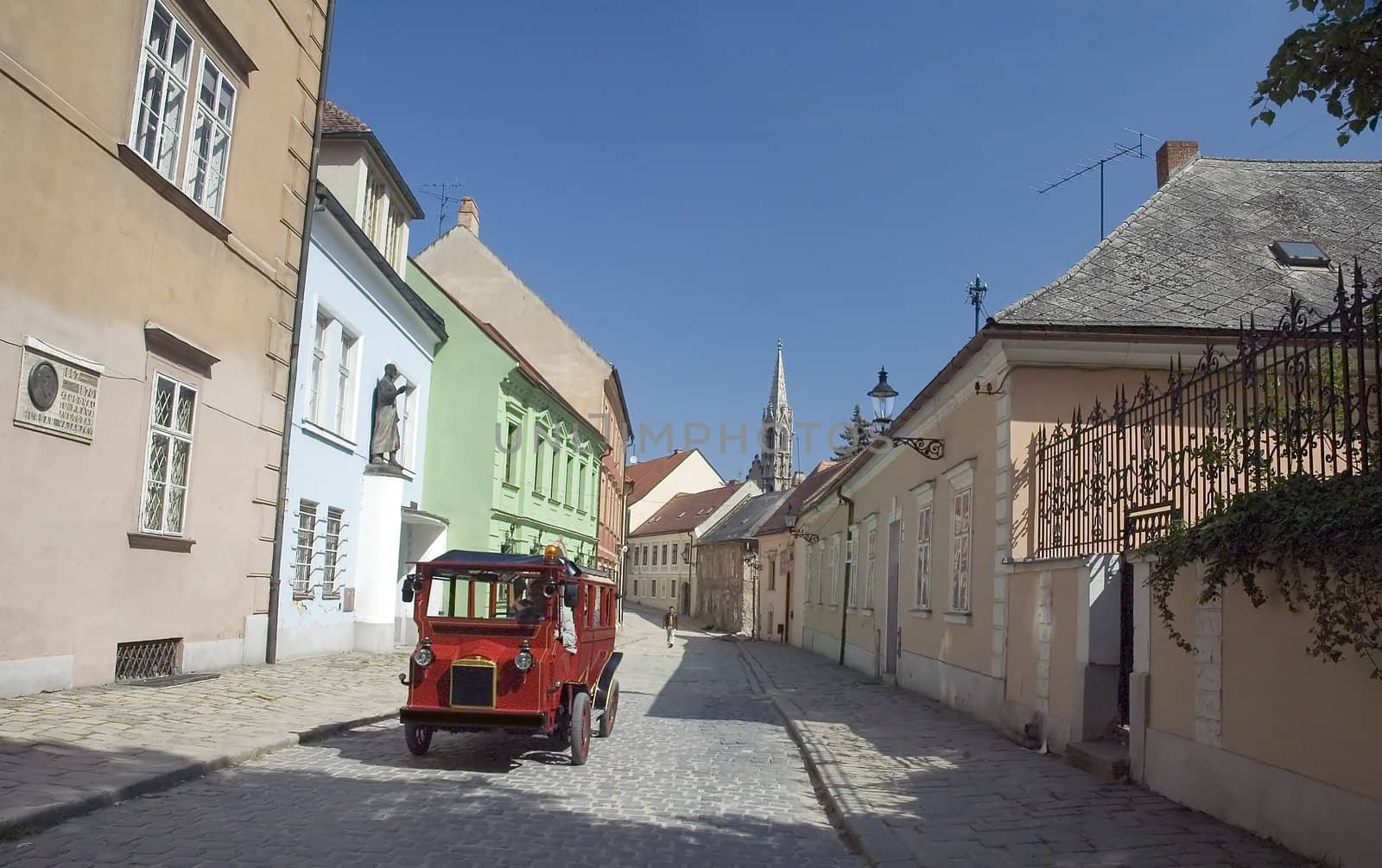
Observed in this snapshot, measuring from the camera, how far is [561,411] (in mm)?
31609

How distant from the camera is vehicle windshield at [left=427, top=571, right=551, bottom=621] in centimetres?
877

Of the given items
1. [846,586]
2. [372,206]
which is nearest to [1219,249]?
[846,586]

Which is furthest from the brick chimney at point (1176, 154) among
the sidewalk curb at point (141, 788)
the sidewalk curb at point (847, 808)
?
the sidewalk curb at point (141, 788)

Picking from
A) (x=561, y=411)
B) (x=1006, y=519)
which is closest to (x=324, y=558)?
(x=1006, y=519)

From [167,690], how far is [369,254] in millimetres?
9065

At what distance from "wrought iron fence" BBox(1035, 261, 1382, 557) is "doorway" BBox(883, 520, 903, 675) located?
860 centimetres

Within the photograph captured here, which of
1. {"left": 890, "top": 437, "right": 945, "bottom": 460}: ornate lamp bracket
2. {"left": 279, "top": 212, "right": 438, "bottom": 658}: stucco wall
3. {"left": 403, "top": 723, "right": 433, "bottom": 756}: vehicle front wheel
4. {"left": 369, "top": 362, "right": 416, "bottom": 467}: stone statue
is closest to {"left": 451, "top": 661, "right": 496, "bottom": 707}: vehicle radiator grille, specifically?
{"left": 403, "top": 723, "right": 433, "bottom": 756}: vehicle front wheel

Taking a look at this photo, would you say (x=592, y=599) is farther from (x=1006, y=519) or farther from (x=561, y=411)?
(x=561, y=411)

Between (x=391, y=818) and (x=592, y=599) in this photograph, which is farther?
(x=592, y=599)

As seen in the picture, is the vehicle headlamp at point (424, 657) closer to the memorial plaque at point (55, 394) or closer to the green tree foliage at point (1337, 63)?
the memorial plaque at point (55, 394)

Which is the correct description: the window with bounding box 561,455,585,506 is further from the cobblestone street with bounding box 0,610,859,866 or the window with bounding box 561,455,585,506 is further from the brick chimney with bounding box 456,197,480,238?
the cobblestone street with bounding box 0,610,859,866

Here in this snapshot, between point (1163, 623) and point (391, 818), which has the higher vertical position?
point (1163, 623)

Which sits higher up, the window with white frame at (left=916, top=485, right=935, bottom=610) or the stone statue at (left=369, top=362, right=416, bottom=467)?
the stone statue at (left=369, top=362, right=416, bottom=467)

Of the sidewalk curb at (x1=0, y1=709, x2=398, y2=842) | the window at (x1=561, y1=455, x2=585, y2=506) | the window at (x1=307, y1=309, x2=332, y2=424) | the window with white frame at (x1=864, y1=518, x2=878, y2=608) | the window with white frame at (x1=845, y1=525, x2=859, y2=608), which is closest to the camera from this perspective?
the sidewalk curb at (x1=0, y1=709, x2=398, y2=842)
